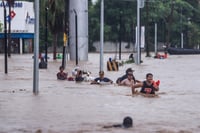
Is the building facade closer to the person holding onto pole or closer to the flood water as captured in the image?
the person holding onto pole

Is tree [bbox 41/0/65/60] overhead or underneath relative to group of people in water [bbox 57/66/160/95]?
overhead

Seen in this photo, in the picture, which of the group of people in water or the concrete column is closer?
the group of people in water

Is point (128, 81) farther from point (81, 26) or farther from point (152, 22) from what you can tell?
point (152, 22)

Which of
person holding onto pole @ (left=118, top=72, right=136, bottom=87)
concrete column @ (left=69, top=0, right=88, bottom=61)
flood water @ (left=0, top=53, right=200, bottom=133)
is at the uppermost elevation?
concrete column @ (left=69, top=0, right=88, bottom=61)

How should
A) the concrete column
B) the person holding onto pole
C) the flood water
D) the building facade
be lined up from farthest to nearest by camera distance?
the building facade → the concrete column → the person holding onto pole → the flood water

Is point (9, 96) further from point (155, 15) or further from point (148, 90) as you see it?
point (155, 15)

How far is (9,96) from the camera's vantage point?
2066 cm

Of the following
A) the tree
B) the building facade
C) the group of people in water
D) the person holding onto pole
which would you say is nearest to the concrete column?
the tree

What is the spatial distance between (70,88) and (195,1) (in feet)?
290

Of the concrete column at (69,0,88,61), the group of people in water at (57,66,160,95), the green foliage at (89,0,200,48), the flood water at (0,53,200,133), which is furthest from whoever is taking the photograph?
the green foliage at (89,0,200,48)

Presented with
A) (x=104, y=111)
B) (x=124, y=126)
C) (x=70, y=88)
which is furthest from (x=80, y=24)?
(x=124, y=126)

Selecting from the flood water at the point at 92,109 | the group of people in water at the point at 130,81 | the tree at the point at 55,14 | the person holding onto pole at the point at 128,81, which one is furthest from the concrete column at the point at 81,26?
the person holding onto pole at the point at 128,81

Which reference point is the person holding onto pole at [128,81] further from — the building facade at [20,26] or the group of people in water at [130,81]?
the building facade at [20,26]

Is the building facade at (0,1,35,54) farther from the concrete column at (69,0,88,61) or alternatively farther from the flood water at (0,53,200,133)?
the flood water at (0,53,200,133)
